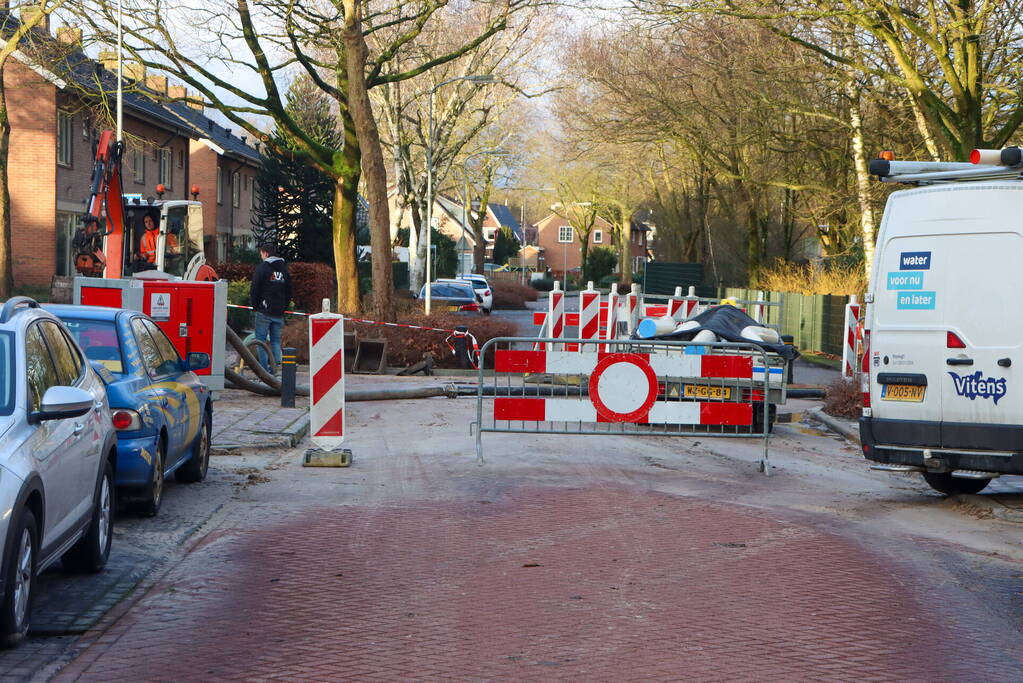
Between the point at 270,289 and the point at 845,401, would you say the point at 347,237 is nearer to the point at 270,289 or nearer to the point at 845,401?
the point at 270,289

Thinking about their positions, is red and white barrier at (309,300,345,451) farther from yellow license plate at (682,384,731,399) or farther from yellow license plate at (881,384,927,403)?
yellow license plate at (881,384,927,403)

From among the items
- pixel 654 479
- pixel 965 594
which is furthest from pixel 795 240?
pixel 965 594

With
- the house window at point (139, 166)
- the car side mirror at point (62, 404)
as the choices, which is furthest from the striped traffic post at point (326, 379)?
→ the house window at point (139, 166)

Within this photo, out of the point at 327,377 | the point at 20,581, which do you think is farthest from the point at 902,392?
the point at 20,581

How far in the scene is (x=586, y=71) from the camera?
39219mm

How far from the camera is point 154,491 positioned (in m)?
8.79

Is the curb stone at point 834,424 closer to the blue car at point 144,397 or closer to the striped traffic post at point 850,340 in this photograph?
the striped traffic post at point 850,340

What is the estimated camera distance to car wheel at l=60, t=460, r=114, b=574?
6949mm

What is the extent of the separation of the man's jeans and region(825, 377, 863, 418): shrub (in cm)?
858

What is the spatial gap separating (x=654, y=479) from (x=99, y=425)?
5.61m

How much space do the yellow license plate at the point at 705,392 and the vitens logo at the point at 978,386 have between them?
294 centimetres

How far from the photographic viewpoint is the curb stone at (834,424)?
15195 millimetres

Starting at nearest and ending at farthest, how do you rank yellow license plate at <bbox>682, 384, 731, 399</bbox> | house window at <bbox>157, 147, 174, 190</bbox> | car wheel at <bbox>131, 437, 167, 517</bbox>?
car wheel at <bbox>131, 437, 167, 517</bbox>
yellow license plate at <bbox>682, 384, 731, 399</bbox>
house window at <bbox>157, 147, 174, 190</bbox>

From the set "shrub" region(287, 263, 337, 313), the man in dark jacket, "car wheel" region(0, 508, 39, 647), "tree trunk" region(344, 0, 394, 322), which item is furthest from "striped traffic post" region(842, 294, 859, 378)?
"shrub" region(287, 263, 337, 313)
